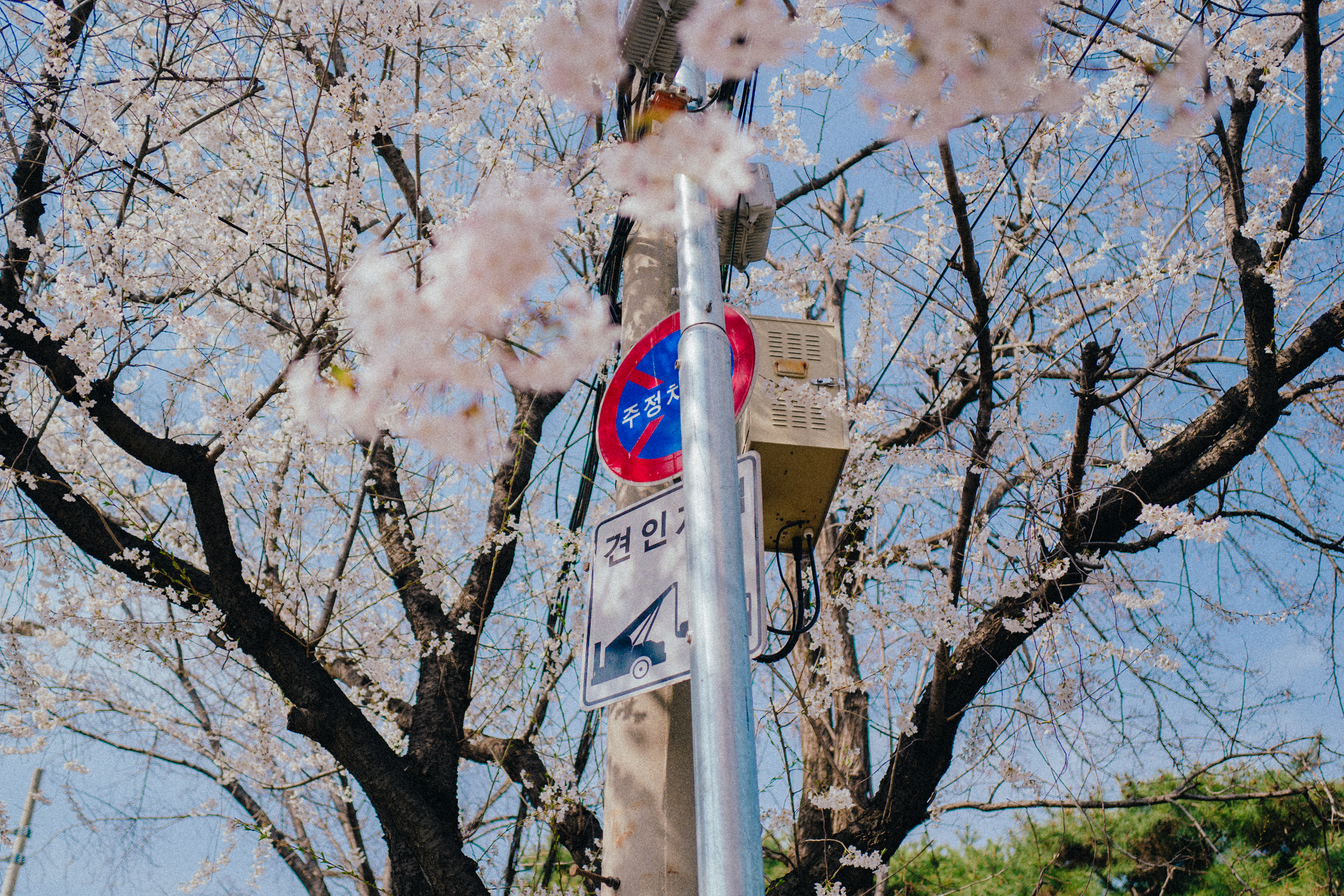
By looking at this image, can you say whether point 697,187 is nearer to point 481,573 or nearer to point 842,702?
point 481,573

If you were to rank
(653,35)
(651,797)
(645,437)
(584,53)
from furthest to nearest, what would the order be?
(584,53) < (653,35) < (645,437) < (651,797)

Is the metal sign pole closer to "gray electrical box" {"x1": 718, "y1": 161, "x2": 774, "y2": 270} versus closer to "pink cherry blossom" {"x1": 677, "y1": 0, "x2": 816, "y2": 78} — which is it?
"pink cherry blossom" {"x1": 677, "y1": 0, "x2": 816, "y2": 78}

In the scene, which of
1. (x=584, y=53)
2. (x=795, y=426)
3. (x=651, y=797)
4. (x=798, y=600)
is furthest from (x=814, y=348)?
(x=584, y=53)

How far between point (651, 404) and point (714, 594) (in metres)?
1.06

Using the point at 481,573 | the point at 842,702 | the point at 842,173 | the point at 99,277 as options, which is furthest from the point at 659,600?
the point at 842,173

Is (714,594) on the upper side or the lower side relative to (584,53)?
lower

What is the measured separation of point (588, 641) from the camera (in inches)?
97.6

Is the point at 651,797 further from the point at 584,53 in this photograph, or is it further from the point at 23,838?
the point at 23,838

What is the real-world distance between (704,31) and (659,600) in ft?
6.32

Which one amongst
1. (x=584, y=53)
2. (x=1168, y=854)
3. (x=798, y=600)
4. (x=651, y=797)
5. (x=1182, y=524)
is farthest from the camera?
(x=1168, y=854)

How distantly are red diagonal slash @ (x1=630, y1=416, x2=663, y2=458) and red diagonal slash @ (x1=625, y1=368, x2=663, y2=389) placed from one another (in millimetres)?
109

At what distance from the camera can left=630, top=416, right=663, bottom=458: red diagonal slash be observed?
266 cm

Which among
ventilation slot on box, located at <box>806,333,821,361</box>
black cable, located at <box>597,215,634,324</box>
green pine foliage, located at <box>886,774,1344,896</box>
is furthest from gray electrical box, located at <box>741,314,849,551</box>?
green pine foliage, located at <box>886,774,1344,896</box>

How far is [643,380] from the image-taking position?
276cm
